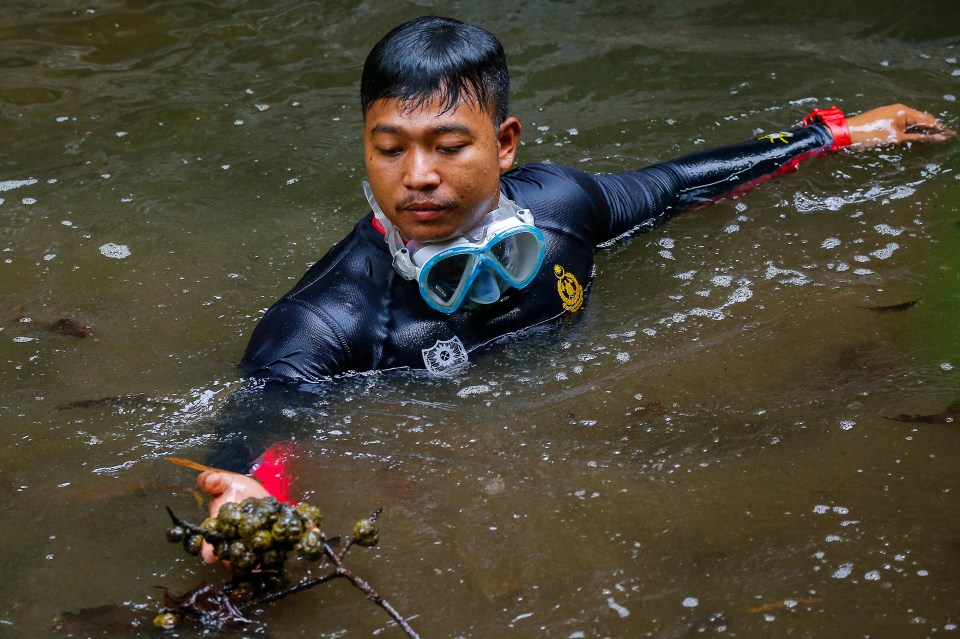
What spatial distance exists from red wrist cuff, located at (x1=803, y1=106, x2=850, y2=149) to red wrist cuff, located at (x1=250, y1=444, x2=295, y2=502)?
2.72 meters

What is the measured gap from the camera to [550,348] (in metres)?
3.36

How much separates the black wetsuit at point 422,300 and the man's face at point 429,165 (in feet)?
0.70

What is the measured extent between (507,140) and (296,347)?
0.90 meters

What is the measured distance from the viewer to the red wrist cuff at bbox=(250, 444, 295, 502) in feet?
8.82

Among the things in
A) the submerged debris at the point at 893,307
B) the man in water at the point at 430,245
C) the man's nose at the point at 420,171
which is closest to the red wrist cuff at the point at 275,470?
the man in water at the point at 430,245

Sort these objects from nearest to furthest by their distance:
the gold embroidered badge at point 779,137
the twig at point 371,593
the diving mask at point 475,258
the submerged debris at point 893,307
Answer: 1. the twig at point 371,593
2. the diving mask at point 475,258
3. the submerged debris at point 893,307
4. the gold embroidered badge at point 779,137

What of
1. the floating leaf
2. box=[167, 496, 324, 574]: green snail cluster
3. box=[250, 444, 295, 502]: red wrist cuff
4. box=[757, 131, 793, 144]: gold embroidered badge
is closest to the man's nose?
box=[250, 444, 295, 502]: red wrist cuff

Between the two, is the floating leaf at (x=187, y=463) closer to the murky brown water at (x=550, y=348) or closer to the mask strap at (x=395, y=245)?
the murky brown water at (x=550, y=348)

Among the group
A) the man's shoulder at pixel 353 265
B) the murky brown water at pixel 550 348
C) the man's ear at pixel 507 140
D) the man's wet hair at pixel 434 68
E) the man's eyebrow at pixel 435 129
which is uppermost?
the man's wet hair at pixel 434 68

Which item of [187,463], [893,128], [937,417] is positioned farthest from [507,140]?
[893,128]

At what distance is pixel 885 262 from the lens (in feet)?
12.2

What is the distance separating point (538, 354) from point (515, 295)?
7.8 inches

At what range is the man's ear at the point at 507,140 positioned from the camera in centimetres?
320

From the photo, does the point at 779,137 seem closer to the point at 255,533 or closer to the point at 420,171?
the point at 420,171
